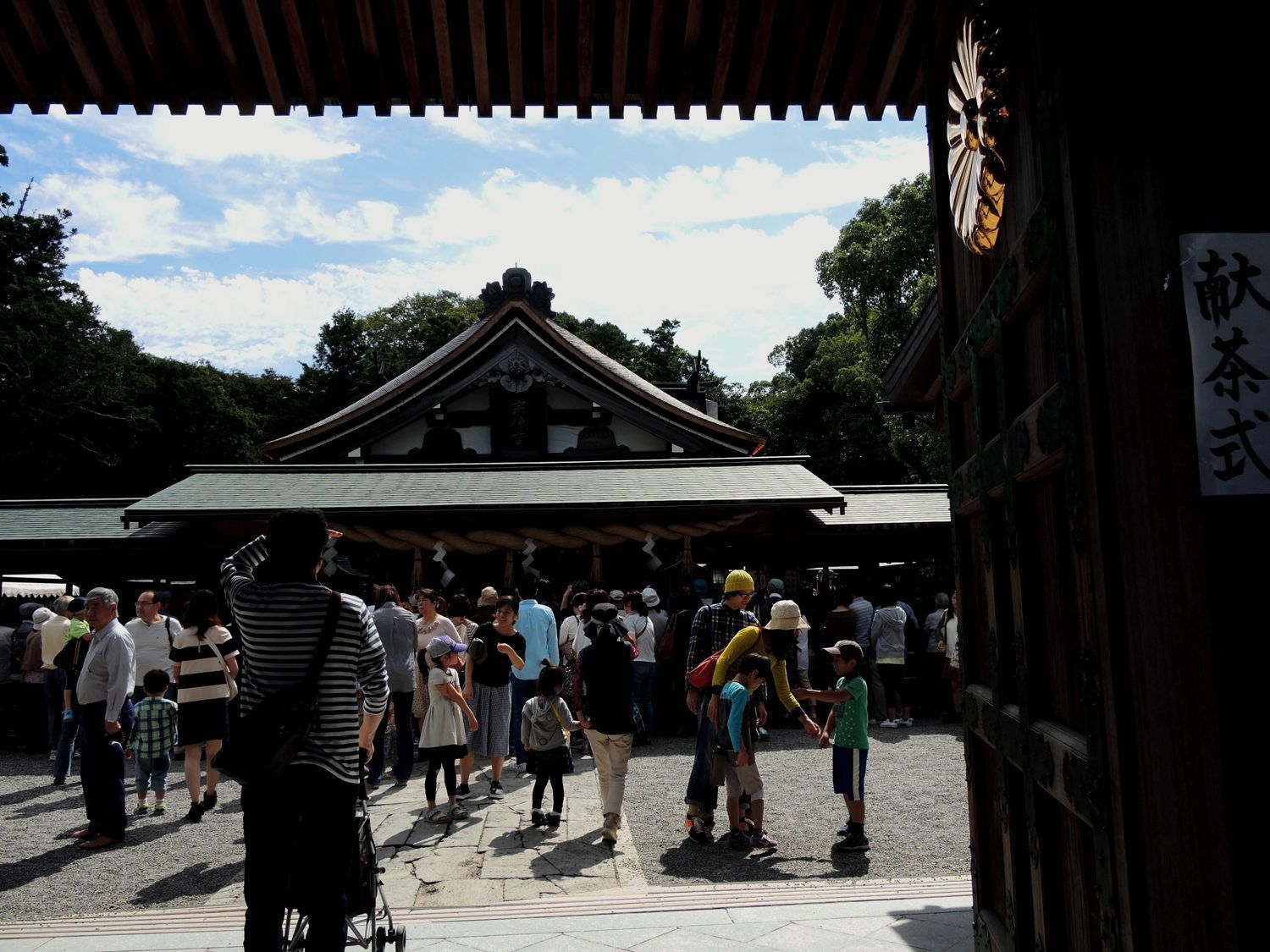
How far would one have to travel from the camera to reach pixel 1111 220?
6.73ft

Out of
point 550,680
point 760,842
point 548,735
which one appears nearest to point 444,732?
point 548,735

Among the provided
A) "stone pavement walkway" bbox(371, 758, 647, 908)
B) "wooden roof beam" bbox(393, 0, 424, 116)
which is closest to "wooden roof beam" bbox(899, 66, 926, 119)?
"wooden roof beam" bbox(393, 0, 424, 116)

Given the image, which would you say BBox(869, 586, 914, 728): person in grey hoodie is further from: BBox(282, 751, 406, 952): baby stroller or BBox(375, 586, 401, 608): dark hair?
BBox(282, 751, 406, 952): baby stroller

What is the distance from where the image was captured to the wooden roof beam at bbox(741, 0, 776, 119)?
3.17m

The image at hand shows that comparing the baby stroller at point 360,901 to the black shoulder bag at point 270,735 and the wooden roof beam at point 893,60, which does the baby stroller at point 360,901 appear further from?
the wooden roof beam at point 893,60

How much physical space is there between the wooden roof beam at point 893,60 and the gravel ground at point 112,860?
17.2ft

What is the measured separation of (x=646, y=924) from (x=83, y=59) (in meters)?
4.12

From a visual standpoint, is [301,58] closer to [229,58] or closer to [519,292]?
[229,58]

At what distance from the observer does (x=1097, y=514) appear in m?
1.98

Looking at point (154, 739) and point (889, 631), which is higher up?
point (889, 631)

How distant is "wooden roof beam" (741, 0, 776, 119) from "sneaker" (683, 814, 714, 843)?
15.7 ft

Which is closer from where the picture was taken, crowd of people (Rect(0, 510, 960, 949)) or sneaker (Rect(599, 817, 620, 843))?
crowd of people (Rect(0, 510, 960, 949))

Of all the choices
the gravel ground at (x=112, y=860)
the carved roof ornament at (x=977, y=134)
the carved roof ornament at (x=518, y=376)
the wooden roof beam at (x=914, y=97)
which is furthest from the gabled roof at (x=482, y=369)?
the carved roof ornament at (x=977, y=134)

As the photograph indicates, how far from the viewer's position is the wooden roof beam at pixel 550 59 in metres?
3.17
